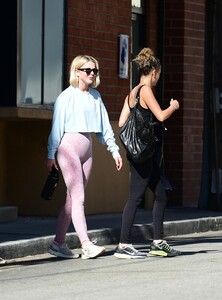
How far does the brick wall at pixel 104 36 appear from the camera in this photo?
602 inches

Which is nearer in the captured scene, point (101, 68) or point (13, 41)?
point (13, 41)

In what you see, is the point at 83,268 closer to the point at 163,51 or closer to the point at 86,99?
the point at 86,99

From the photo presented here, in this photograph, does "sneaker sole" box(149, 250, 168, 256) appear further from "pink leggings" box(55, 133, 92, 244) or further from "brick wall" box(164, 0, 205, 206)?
"brick wall" box(164, 0, 205, 206)

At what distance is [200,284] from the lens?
30.9 feet

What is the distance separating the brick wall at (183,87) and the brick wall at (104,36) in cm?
141

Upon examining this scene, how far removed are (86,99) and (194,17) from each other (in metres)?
6.80

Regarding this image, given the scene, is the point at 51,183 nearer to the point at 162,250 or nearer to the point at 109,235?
the point at 162,250

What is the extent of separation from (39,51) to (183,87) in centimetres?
372

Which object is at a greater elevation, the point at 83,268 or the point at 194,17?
the point at 194,17

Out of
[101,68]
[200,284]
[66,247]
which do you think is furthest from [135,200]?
[101,68]

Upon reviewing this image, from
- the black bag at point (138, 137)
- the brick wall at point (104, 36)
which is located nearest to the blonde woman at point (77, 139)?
the black bag at point (138, 137)

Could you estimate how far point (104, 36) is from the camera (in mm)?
15930

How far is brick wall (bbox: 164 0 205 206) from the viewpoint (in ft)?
58.1

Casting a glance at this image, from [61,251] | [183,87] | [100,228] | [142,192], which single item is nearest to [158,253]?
[142,192]
